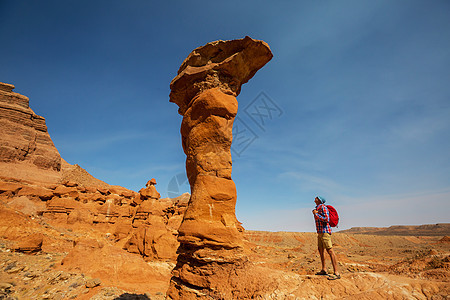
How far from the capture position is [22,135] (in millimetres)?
40844

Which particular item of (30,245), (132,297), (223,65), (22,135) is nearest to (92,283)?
(132,297)

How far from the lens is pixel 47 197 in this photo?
20219 mm

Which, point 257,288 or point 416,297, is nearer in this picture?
point 416,297

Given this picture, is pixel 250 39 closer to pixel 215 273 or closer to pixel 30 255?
pixel 215 273

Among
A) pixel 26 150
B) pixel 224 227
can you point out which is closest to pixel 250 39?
pixel 224 227

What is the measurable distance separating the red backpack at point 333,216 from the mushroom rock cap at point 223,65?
3333 mm

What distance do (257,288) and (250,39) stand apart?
16.6 ft

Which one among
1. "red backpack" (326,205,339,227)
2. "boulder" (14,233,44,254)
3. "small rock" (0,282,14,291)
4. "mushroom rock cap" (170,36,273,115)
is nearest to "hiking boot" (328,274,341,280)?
"red backpack" (326,205,339,227)

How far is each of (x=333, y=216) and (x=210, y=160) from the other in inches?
109

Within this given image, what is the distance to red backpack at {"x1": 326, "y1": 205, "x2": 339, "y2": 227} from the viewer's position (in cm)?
420

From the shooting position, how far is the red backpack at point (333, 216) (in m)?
4.20

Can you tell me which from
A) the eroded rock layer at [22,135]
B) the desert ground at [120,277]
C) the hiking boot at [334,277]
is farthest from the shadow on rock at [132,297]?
the eroded rock layer at [22,135]

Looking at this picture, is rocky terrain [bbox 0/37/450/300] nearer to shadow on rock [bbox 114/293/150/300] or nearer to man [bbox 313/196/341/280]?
shadow on rock [bbox 114/293/150/300]

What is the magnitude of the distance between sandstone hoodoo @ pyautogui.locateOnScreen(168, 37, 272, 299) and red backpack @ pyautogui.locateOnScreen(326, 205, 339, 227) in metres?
1.87
